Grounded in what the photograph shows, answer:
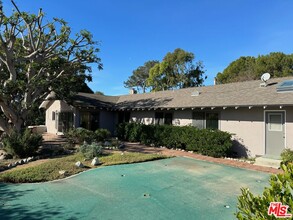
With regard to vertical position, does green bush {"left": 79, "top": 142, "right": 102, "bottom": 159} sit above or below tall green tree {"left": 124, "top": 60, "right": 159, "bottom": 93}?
below

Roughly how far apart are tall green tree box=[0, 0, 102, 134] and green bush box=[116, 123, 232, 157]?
5848mm

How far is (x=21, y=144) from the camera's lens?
11.5m

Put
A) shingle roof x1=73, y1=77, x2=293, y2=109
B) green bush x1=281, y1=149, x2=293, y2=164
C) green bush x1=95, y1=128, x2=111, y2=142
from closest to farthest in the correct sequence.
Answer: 1. green bush x1=281, y1=149, x2=293, y2=164
2. shingle roof x1=73, y1=77, x2=293, y2=109
3. green bush x1=95, y1=128, x2=111, y2=142

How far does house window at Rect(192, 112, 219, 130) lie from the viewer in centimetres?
1412

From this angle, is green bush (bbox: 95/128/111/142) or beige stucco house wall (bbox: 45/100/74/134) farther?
beige stucco house wall (bbox: 45/100/74/134)

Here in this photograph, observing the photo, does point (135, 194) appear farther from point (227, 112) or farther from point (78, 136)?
point (78, 136)

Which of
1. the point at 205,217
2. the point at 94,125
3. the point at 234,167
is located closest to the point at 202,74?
the point at 94,125

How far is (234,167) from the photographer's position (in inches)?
404

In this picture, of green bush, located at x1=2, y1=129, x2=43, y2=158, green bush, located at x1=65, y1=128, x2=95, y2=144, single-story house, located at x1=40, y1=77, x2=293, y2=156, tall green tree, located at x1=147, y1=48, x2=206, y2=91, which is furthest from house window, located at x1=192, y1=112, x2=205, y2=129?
tall green tree, located at x1=147, y1=48, x2=206, y2=91

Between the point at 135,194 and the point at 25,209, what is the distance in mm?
2828

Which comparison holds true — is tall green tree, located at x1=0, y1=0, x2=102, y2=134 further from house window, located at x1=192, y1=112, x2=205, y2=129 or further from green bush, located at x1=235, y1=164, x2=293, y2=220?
green bush, located at x1=235, y1=164, x2=293, y2=220

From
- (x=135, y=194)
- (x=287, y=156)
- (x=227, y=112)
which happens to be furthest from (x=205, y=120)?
(x=135, y=194)

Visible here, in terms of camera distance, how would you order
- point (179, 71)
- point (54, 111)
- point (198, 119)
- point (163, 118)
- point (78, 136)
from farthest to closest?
point (179, 71)
point (54, 111)
point (163, 118)
point (78, 136)
point (198, 119)

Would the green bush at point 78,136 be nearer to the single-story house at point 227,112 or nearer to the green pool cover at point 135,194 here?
the single-story house at point 227,112
